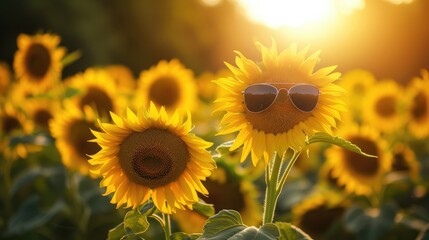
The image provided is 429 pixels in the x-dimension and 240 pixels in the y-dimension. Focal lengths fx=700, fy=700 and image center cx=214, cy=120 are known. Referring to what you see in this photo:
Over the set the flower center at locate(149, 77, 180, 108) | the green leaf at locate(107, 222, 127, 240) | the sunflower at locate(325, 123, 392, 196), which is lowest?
the green leaf at locate(107, 222, 127, 240)

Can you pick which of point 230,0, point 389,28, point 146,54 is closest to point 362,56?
point 389,28

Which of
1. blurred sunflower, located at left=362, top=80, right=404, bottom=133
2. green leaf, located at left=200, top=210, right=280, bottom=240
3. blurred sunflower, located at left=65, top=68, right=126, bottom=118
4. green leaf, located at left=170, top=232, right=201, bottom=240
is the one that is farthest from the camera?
blurred sunflower, located at left=362, top=80, right=404, bottom=133

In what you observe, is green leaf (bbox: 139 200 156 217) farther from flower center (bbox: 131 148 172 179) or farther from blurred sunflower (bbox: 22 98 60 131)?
blurred sunflower (bbox: 22 98 60 131)

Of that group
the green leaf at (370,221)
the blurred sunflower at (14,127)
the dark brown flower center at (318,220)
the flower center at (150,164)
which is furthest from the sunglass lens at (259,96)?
the blurred sunflower at (14,127)

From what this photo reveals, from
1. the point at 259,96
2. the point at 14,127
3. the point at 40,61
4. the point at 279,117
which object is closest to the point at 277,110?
the point at 279,117

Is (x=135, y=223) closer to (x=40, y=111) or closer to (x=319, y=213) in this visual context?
(x=319, y=213)

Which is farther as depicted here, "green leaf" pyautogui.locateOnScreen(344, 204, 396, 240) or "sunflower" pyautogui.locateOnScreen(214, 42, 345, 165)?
"green leaf" pyautogui.locateOnScreen(344, 204, 396, 240)

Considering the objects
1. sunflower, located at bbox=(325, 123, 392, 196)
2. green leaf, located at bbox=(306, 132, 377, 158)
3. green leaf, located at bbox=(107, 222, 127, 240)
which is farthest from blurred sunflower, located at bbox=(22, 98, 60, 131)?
green leaf, located at bbox=(306, 132, 377, 158)

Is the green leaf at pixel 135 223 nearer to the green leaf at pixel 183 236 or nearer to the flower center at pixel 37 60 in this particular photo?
the green leaf at pixel 183 236

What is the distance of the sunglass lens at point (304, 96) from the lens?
2.39 metres

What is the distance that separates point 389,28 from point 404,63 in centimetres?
94

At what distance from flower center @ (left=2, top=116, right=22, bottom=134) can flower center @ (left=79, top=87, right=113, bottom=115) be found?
613 millimetres

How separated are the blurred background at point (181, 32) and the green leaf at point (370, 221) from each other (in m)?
7.04

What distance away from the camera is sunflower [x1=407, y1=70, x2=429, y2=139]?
228 inches
